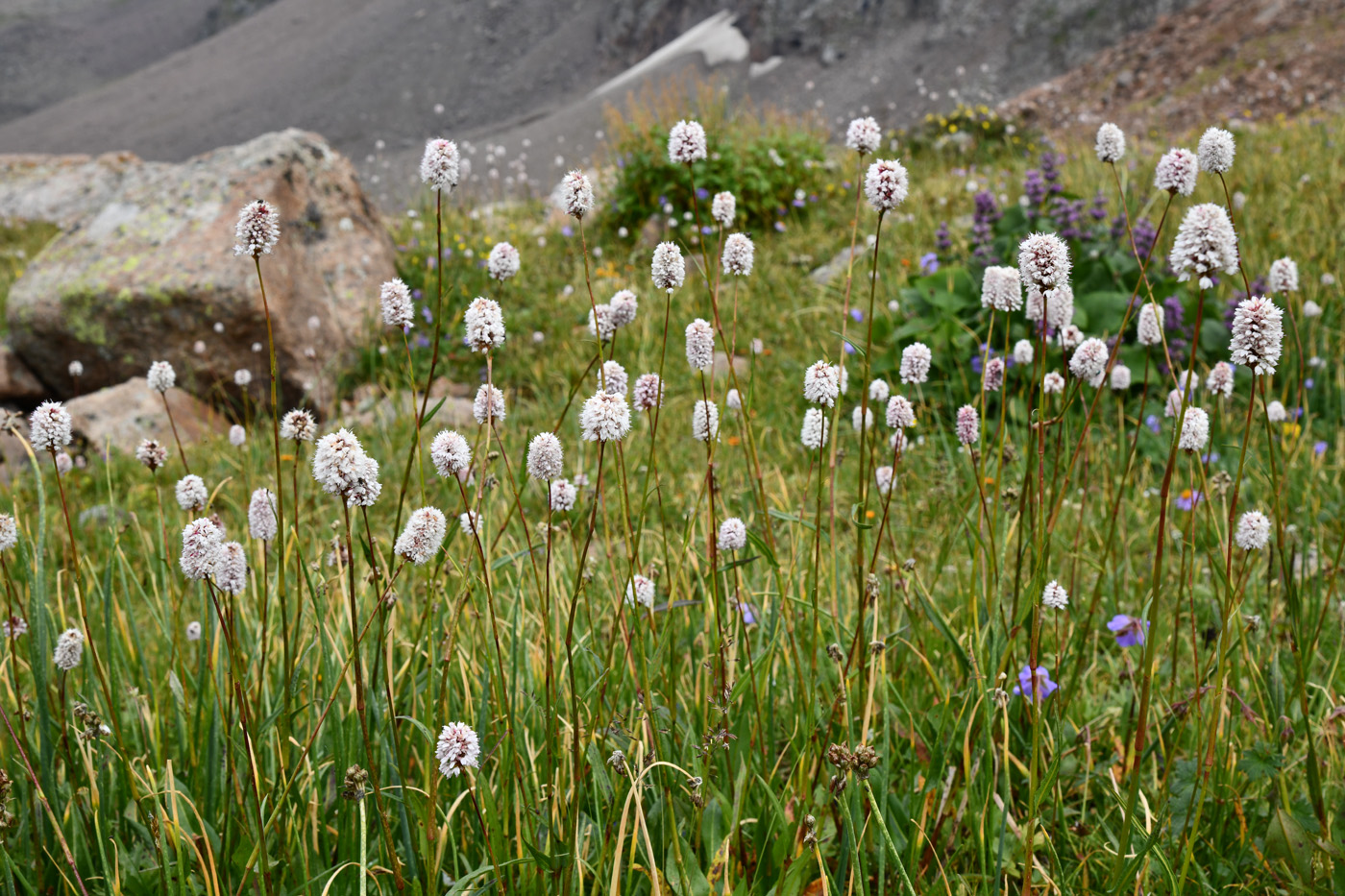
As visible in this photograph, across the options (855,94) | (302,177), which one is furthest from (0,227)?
(855,94)

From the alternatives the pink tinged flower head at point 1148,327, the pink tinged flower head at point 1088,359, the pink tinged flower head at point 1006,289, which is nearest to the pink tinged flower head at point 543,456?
the pink tinged flower head at point 1006,289

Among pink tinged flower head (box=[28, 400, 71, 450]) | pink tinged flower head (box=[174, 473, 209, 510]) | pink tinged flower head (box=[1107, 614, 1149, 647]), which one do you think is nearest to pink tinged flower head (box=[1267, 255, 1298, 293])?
pink tinged flower head (box=[1107, 614, 1149, 647])

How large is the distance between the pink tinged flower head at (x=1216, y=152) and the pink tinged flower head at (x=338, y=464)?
129 cm

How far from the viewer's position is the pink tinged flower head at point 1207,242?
1.22 metres

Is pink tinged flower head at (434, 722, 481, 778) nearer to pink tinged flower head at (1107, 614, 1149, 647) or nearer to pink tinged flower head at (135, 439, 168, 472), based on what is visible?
pink tinged flower head at (135, 439, 168, 472)

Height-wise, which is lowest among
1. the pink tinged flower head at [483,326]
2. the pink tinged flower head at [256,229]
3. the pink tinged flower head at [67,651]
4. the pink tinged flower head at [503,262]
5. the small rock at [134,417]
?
the pink tinged flower head at [67,651]

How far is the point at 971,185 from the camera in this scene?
7121 millimetres

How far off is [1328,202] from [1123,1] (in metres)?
24.4

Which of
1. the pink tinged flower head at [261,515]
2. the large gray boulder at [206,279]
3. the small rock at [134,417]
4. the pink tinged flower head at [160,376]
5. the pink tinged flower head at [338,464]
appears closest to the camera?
the pink tinged flower head at [338,464]

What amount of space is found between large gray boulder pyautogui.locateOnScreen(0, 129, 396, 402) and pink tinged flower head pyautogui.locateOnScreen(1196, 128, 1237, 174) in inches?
202

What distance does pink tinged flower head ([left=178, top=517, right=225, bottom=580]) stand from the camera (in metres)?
1.19

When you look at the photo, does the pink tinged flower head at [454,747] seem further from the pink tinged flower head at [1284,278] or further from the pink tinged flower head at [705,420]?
the pink tinged flower head at [1284,278]

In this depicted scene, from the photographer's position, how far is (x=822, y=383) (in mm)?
1528

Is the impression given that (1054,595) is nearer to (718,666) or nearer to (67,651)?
(718,666)
